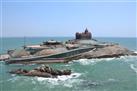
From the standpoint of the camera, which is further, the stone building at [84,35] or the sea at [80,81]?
the stone building at [84,35]

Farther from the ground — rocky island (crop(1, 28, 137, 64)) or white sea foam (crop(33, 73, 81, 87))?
rocky island (crop(1, 28, 137, 64))

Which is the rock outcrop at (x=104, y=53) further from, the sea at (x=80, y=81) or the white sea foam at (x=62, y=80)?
the white sea foam at (x=62, y=80)

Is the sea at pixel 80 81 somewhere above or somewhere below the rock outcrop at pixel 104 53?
below

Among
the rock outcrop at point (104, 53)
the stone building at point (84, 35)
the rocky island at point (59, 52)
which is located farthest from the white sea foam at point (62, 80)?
the stone building at point (84, 35)

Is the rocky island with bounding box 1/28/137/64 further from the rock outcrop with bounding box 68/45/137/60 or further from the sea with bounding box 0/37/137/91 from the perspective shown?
the sea with bounding box 0/37/137/91

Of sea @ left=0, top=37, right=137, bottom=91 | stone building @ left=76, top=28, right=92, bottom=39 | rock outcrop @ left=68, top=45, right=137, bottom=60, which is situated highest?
stone building @ left=76, top=28, right=92, bottom=39

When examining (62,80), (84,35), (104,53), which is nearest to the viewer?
(62,80)

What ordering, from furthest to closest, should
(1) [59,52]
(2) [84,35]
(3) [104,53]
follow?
(2) [84,35] < (3) [104,53] < (1) [59,52]

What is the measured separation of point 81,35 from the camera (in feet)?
346

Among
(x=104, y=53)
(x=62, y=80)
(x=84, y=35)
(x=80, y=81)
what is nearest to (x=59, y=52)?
(x=104, y=53)

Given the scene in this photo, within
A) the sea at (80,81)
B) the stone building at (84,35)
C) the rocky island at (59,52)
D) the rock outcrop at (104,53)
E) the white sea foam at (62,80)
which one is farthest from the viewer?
the stone building at (84,35)

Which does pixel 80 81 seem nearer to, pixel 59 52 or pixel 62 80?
pixel 62 80

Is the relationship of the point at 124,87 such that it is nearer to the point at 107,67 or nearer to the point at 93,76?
the point at 93,76

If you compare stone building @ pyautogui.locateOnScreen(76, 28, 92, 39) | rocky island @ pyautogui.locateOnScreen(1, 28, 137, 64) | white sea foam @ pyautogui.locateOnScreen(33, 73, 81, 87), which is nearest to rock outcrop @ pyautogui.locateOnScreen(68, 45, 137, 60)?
rocky island @ pyautogui.locateOnScreen(1, 28, 137, 64)
